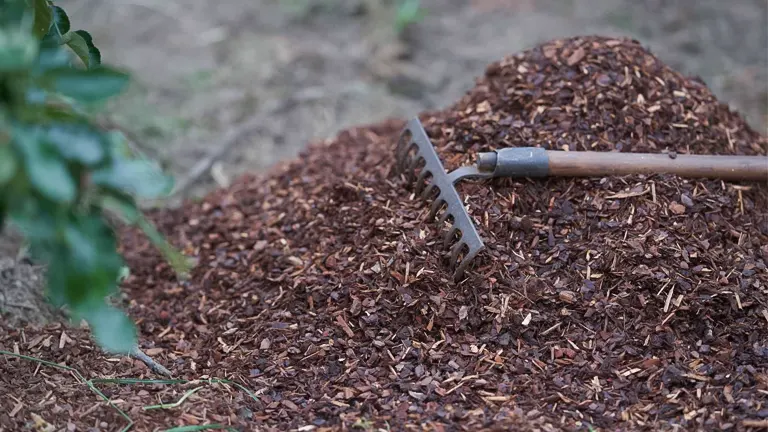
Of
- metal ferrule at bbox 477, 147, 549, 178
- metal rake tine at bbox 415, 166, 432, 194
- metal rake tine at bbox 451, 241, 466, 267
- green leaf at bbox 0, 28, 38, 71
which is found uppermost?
green leaf at bbox 0, 28, 38, 71

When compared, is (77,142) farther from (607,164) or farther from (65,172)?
(607,164)

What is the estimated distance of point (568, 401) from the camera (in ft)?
7.81

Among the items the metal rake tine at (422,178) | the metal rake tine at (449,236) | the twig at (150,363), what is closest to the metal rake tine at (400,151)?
the metal rake tine at (422,178)

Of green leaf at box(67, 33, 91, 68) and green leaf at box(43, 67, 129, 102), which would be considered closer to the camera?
green leaf at box(43, 67, 129, 102)

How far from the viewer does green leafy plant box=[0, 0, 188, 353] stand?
5.29 ft

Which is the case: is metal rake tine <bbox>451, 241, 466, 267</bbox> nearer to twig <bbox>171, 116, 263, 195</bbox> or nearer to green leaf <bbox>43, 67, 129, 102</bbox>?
green leaf <bbox>43, 67, 129, 102</bbox>

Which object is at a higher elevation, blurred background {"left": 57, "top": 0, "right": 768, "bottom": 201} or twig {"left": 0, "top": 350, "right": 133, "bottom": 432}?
twig {"left": 0, "top": 350, "right": 133, "bottom": 432}

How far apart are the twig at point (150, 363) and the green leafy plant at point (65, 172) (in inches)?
29.0

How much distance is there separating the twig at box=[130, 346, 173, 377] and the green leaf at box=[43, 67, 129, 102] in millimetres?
1162

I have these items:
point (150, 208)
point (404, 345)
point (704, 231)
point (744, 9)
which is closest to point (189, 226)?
point (150, 208)

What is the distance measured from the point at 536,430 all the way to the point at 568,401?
0.22m

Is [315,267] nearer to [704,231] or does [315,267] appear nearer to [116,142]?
[116,142]

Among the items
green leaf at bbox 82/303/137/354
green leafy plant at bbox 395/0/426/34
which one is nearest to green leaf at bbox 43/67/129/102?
green leaf at bbox 82/303/137/354

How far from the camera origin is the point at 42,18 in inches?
88.7
